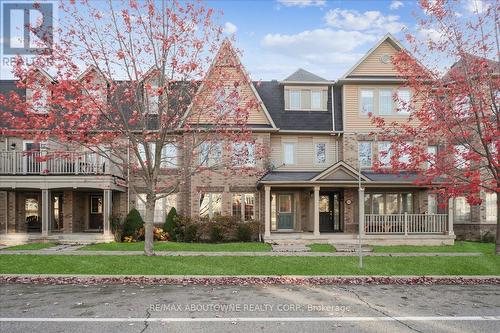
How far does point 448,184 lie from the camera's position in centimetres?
1599

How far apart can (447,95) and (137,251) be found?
1282cm

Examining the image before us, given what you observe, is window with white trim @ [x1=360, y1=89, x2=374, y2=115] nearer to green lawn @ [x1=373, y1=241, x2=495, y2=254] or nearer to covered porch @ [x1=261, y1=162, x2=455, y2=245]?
covered porch @ [x1=261, y1=162, x2=455, y2=245]

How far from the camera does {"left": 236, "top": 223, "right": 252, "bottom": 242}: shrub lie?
20.4 m

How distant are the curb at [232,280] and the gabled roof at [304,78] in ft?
45.8

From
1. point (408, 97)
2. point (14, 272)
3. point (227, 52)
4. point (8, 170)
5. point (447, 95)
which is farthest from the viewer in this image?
point (408, 97)

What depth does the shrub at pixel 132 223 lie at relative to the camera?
20.3 metres

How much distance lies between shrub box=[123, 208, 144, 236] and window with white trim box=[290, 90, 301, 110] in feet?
33.5

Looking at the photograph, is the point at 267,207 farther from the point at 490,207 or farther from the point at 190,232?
the point at 490,207

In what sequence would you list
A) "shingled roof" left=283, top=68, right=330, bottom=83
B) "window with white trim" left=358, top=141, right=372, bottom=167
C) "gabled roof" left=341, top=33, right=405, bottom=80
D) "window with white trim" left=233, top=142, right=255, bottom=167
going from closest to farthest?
"window with white trim" left=233, top=142, right=255, bottom=167, "gabled roof" left=341, top=33, right=405, bottom=80, "window with white trim" left=358, top=141, right=372, bottom=167, "shingled roof" left=283, top=68, right=330, bottom=83

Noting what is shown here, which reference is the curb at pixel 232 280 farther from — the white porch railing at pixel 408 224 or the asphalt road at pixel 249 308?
the white porch railing at pixel 408 224

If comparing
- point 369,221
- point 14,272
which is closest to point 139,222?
point 14,272

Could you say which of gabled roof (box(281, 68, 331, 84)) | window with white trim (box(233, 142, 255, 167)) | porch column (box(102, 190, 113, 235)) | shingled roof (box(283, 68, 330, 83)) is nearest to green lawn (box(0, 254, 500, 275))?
window with white trim (box(233, 142, 255, 167))

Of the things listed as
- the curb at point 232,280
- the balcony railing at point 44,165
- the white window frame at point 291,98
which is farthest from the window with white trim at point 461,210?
the balcony railing at point 44,165

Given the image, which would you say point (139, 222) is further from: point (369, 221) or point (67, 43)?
point (369, 221)
